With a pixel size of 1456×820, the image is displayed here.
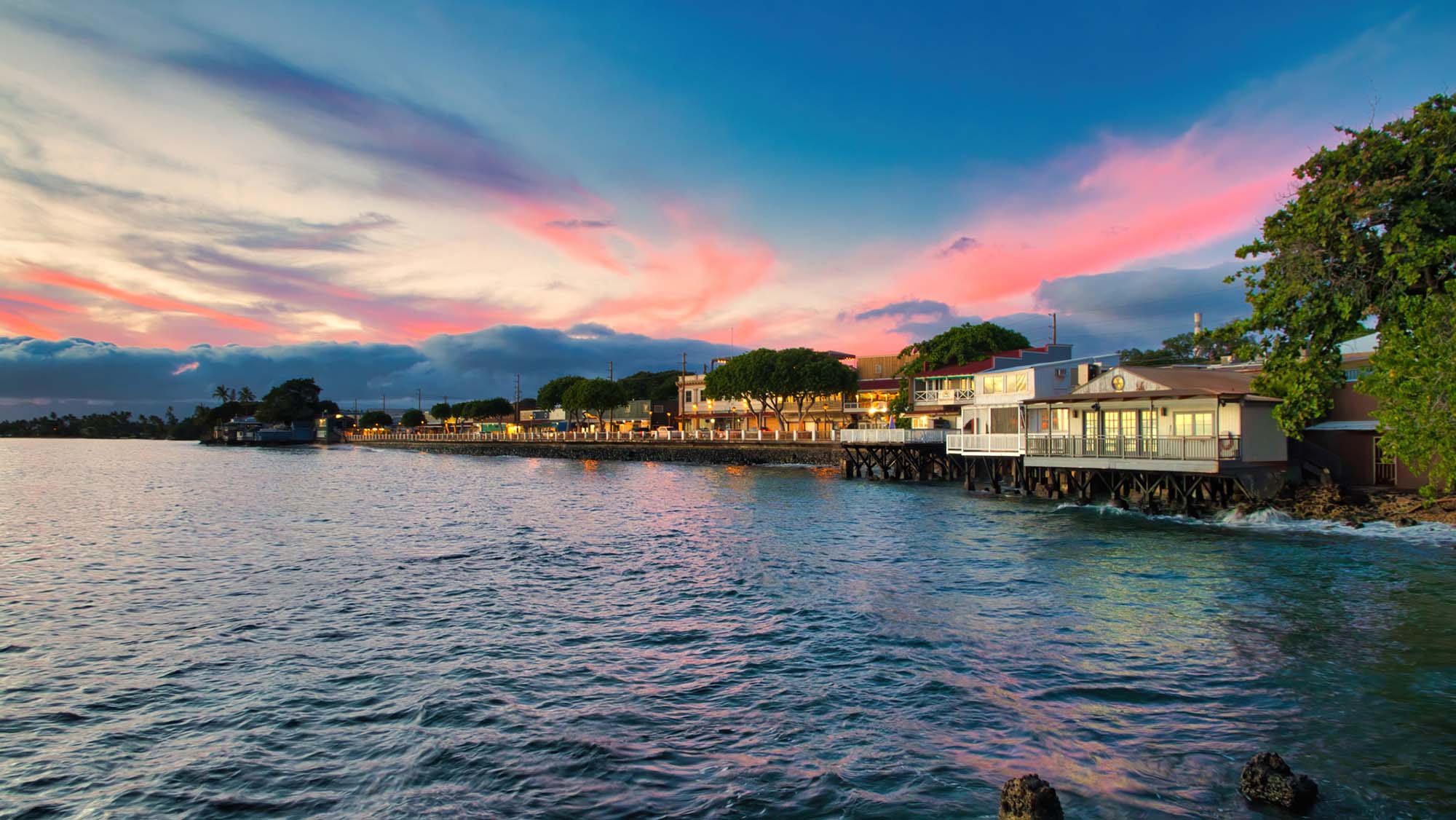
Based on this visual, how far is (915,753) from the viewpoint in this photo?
9367 millimetres

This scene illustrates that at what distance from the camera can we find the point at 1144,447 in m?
31.8

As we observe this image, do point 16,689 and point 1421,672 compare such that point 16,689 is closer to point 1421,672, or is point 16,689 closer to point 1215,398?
point 1421,672

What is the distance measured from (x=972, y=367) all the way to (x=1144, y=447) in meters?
29.8

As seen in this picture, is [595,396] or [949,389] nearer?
[949,389]

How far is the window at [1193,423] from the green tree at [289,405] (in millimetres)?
205684

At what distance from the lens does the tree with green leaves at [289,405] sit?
19350 centimetres

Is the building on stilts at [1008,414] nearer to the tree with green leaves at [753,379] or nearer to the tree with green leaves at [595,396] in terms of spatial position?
the tree with green leaves at [753,379]

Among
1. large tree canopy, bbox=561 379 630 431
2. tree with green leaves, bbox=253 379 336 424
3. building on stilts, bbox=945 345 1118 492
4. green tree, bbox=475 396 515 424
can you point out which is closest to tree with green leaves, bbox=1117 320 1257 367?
building on stilts, bbox=945 345 1118 492

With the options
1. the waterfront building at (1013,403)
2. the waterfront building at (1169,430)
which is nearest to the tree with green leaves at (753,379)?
the waterfront building at (1013,403)

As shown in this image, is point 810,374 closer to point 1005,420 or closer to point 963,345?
point 963,345

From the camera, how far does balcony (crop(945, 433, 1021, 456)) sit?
4222cm

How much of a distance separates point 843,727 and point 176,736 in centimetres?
896

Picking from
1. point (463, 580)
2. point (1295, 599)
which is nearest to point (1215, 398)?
point (1295, 599)

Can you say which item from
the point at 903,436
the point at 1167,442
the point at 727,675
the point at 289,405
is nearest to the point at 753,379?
the point at 903,436
